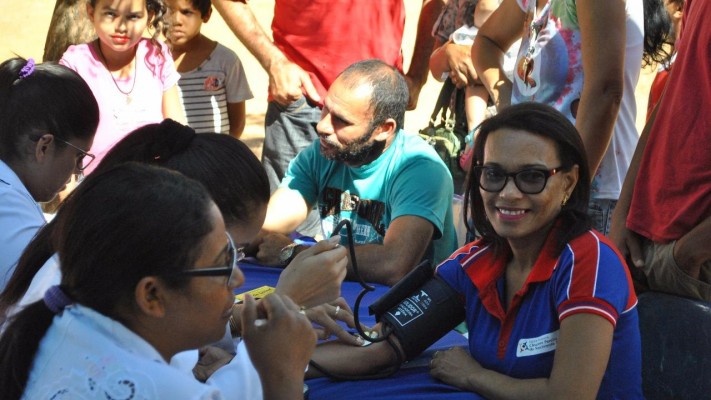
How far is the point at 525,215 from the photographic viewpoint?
2.30m

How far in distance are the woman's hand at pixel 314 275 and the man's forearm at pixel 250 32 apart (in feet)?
7.23

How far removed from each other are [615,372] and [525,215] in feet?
1.37

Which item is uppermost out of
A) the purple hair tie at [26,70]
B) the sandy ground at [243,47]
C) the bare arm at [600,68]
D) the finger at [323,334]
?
the bare arm at [600,68]

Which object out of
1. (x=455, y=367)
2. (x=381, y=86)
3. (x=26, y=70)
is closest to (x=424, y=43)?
(x=381, y=86)

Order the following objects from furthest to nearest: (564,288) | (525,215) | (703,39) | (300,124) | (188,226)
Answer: (300,124), (703,39), (525,215), (564,288), (188,226)

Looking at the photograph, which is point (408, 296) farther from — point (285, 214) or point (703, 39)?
point (285, 214)

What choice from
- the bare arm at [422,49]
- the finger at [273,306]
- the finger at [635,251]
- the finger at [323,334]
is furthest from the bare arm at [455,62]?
the finger at [273,306]

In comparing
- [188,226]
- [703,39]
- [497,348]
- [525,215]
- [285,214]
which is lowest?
[285,214]

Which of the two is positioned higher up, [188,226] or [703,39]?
[703,39]

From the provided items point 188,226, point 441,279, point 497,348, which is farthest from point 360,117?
point 188,226

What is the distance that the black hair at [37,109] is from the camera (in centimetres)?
265

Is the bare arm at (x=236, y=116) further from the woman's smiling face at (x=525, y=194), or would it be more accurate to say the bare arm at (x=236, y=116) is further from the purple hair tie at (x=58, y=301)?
the purple hair tie at (x=58, y=301)

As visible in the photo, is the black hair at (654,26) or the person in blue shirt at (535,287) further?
the black hair at (654,26)

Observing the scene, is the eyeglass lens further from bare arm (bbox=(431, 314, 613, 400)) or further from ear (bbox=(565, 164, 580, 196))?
bare arm (bbox=(431, 314, 613, 400))
